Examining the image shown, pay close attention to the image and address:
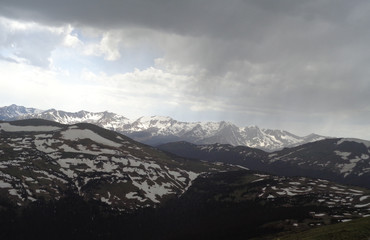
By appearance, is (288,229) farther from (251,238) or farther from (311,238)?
(311,238)

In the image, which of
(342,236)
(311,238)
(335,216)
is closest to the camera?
(342,236)

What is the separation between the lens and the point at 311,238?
116125 mm

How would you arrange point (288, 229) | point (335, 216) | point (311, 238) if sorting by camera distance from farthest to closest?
point (335, 216) < point (288, 229) < point (311, 238)

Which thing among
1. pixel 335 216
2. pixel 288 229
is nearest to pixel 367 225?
pixel 288 229

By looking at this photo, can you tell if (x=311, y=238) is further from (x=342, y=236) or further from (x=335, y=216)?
(x=335, y=216)

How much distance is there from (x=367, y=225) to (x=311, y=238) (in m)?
22.2

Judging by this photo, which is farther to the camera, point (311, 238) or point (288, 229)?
point (288, 229)

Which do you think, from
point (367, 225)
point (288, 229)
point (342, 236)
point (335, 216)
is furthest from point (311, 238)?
point (335, 216)

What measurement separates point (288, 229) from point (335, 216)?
3564cm

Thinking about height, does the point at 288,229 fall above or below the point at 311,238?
below

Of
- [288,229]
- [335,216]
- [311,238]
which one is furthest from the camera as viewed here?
[335,216]

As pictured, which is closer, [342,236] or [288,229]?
[342,236]

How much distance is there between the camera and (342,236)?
10700 cm

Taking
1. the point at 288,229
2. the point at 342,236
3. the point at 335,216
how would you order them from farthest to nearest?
1. the point at 335,216
2. the point at 288,229
3. the point at 342,236
